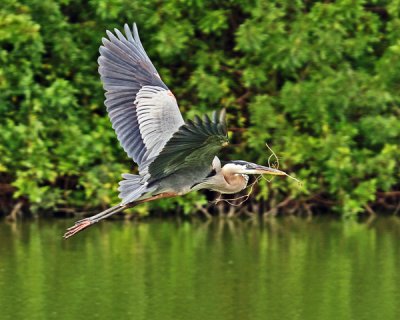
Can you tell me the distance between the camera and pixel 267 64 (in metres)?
11.5

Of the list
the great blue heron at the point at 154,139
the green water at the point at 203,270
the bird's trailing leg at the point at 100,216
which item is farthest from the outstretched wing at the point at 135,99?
the green water at the point at 203,270

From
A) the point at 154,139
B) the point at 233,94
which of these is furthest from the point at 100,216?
the point at 233,94

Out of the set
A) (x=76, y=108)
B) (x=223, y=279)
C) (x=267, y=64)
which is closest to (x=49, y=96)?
(x=76, y=108)

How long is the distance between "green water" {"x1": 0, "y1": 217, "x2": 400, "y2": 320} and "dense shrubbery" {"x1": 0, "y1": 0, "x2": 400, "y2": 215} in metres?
0.42

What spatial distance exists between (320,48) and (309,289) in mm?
3149

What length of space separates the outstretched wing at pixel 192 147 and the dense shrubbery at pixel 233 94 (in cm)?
462

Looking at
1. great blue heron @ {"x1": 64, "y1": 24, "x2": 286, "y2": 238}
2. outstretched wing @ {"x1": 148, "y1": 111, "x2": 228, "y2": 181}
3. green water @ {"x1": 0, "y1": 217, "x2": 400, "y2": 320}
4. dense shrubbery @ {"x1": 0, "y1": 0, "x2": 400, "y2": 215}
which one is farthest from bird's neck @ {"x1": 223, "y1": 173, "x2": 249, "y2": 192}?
dense shrubbery @ {"x1": 0, "y1": 0, "x2": 400, "y2": 215}

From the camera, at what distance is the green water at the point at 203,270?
27.1ft

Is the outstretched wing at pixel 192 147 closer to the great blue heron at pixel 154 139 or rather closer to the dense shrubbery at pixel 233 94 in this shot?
the great blue heron at pixel 154 139

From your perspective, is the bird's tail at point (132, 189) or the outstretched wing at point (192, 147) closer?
the outstretched wing at point (192, 147)

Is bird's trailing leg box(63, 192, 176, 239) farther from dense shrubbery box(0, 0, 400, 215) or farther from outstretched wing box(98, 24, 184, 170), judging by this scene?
dense shrubbery box(0, 0, 400, 215)

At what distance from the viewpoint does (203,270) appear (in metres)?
9.33

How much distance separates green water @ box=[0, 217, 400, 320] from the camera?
8.27 m

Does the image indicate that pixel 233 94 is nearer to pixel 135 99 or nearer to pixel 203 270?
pixel 203 270
